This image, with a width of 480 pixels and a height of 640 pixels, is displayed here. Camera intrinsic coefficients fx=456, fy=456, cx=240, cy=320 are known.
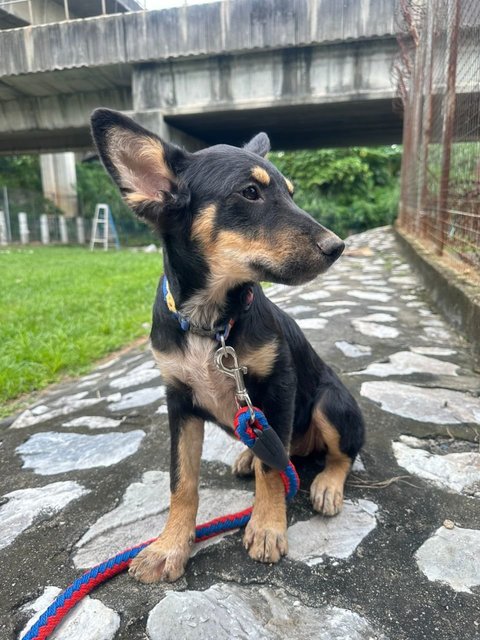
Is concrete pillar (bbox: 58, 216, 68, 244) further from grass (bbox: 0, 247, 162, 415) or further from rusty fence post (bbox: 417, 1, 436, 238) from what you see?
rusty fence post (bbox: 417, 1, 436, 238)

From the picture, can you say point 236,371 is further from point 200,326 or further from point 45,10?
point 45,10

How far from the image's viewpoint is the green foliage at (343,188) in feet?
77.4

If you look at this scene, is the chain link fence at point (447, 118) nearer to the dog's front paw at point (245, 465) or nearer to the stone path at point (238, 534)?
the stone path at point (238, 534)

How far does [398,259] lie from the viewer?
10539mm

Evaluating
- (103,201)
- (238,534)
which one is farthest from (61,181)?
(238,534)

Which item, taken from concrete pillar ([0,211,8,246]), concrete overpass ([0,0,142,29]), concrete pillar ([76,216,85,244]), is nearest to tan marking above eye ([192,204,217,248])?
concrete overpass ([0,0,142,29])

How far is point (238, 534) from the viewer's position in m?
1.96

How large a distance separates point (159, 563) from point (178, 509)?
0.75ft

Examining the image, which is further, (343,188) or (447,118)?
(343,188)

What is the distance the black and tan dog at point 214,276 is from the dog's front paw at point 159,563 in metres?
0.05

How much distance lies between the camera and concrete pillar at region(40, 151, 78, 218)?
83.1 ft

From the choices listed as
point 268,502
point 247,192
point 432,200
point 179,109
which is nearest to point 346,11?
point 179,109

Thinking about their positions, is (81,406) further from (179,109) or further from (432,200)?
(179,109)

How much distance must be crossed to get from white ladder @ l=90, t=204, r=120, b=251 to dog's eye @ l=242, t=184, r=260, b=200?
20.1 meters
